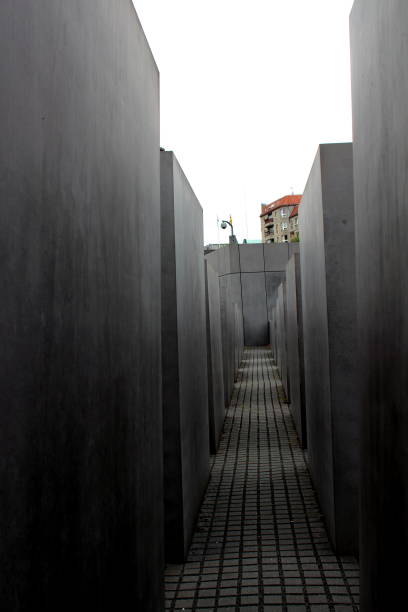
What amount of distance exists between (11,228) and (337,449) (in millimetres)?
4454

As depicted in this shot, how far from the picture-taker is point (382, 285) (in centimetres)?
297

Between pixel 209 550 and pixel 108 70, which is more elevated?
pixel 108 70

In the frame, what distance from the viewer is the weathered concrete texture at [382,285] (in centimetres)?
255

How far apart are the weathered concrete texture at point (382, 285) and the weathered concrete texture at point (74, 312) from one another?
1.21 metres

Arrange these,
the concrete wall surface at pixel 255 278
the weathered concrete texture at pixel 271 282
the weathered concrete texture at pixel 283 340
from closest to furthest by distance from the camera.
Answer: the weathered concrete texture at pixel 283 340, the weathered concrete texture at pixel 271 282, the concrete wall surface at pixel 255 278

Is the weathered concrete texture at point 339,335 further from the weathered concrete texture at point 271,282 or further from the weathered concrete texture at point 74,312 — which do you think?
the weathered concrete texture at point 271,282

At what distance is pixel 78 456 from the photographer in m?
2.46

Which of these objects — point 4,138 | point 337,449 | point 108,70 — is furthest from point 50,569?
point 337,449

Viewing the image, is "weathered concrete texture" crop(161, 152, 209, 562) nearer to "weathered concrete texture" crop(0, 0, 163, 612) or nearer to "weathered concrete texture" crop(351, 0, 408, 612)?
"weathered concrete texture" crop(0, 0, 163, 612)

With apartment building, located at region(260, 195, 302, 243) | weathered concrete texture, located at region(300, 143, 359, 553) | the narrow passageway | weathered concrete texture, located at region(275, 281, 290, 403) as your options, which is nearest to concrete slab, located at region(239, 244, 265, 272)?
weathered concrete texture, located at region(275, 281, 290, 403)

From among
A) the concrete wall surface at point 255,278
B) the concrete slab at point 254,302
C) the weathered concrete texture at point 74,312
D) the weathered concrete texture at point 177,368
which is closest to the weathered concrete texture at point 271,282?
the concrete wall surface at point 255,278

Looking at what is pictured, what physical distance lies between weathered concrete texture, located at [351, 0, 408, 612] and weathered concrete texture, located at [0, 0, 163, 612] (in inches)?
47.6

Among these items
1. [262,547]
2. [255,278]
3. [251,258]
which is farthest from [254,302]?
[262,547]

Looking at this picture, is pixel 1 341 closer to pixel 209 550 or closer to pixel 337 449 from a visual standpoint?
pixel 337 449
